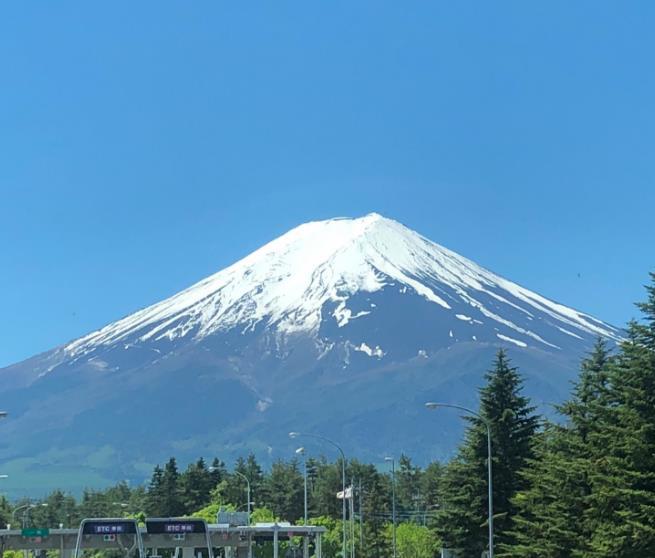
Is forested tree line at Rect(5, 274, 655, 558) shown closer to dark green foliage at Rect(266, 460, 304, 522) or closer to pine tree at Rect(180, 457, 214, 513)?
pine tree at Rect(180, 457, 214, 513)

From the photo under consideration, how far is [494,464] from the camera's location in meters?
57.8

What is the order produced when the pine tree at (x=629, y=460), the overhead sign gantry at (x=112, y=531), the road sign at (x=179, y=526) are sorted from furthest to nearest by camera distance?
the pine tree at (x=629, y=460)
the road sign at (x=179, y=526)
the overhead sign gantry at (x=112, y=531)

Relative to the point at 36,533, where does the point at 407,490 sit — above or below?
above

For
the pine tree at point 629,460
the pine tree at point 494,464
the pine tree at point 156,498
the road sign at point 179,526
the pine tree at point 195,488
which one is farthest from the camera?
the pine tree at point 195,488

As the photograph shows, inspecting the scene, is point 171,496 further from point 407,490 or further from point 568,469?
point 568,469

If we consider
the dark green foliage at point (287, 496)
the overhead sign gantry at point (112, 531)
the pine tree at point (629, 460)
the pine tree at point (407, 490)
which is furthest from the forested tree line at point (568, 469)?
the pine tree at point (407, 490)

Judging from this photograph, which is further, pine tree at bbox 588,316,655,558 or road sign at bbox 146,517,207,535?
pine tree at bbox 588,316,655,558

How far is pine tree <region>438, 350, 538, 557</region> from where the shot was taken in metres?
58.1

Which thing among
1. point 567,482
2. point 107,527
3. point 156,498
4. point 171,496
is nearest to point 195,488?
point 171,496

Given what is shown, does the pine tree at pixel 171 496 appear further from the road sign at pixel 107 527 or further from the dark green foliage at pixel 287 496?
the road sign at pixel 107 527

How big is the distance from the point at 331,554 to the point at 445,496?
168ft

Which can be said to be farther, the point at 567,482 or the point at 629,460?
the point at 567,482

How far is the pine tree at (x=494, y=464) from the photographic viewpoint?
190 feet

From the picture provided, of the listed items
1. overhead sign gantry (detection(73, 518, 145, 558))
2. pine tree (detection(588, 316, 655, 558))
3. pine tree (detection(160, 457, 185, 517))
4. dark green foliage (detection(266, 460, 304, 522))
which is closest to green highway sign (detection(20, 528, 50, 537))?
overhead sign gantry (detection(73, 518, 145, 558))
